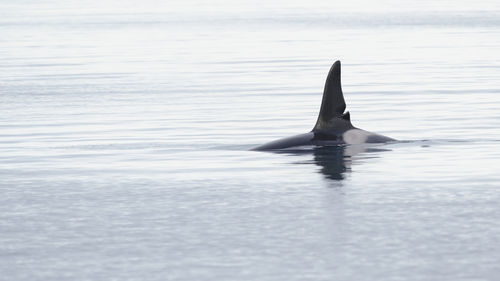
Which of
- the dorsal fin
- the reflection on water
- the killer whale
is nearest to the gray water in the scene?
the reflection on water

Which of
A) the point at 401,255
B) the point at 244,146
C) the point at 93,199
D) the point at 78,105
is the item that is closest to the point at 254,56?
the point at 78,105

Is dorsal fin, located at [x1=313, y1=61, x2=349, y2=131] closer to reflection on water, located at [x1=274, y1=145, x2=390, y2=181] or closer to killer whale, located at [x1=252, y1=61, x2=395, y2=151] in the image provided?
killer whale, located at [x1=252, y1=61, x2=395, y2=151]

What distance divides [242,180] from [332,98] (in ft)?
10.1

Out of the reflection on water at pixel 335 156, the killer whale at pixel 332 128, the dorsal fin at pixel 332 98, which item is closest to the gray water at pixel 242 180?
the reflection on water at pixel 335 156

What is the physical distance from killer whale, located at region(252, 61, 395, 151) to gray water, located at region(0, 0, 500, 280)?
32 cm

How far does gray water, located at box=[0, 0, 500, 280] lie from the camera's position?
1161cm

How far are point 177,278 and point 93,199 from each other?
461cm

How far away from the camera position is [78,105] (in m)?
29.4

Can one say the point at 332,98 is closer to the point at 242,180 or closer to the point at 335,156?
the point at 335,156

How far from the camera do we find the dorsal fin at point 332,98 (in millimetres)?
19000

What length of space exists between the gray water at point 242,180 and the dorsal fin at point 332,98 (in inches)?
22.2

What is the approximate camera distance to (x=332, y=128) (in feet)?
63.9

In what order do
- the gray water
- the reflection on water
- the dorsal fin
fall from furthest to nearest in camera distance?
the dorsal fin
the reflection on water
the gray water

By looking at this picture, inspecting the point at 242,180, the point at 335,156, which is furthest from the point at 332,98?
the point at 242,180
